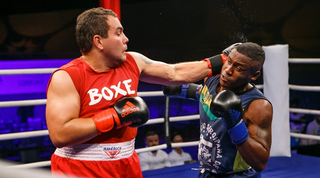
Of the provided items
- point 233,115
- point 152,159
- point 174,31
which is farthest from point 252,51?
point 174,31

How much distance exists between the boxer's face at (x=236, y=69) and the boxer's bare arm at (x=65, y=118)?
0.80m

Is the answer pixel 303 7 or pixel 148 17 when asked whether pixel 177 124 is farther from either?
pixel 303 7

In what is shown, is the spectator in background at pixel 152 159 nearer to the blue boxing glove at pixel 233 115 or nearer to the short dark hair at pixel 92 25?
the blue boxing glove at pixel 233 115

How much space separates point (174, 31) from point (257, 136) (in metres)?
5.35

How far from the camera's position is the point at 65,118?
58.3 inches

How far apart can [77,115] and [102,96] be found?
146 mm

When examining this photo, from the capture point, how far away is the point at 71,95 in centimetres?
152

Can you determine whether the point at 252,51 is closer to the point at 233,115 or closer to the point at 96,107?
the point at 233,115

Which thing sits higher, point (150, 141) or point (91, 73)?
point (91, 73)

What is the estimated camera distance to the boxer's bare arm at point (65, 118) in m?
1.47

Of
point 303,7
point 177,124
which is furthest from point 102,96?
point 303,7

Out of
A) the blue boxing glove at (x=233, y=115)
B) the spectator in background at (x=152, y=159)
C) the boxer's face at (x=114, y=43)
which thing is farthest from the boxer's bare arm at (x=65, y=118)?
the spectator in background at (x=152, y=159)

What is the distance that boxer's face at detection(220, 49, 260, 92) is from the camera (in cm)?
189

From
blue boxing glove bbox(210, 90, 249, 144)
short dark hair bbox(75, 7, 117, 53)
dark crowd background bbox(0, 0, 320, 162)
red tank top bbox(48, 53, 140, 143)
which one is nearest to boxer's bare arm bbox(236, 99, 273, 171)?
blue boxing glove bbox(210, 90, 249, 144)
